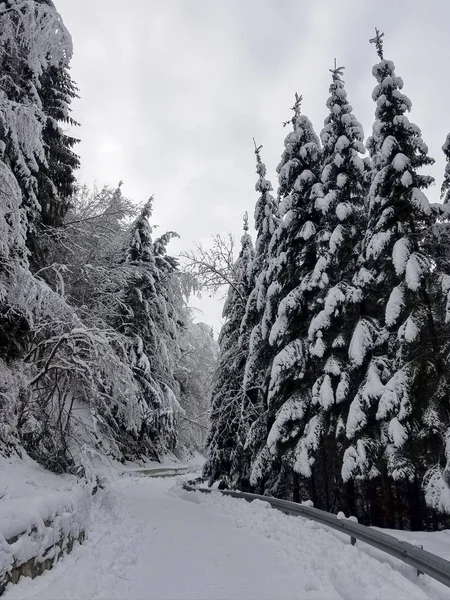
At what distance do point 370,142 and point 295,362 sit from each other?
7826 mm

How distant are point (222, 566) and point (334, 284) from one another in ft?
32.9

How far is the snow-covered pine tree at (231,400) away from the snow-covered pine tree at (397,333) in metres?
5.79

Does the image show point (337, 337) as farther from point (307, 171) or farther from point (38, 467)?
point (38, 467)

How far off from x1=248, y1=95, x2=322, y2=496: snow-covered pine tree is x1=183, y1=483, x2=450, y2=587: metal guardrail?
3.04m

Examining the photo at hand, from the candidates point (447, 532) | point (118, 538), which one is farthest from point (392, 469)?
point (118, 538)

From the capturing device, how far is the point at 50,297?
30.4ft

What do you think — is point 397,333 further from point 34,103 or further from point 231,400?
point 34,103

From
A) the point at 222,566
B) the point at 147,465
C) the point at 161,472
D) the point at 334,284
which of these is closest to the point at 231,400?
the point at 334,284

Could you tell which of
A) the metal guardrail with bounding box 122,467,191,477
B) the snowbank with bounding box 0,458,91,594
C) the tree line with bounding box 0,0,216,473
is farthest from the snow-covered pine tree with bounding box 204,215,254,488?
the snowbank with bounding box 0,458,91,594

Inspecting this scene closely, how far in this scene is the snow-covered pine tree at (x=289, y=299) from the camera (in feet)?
44.5

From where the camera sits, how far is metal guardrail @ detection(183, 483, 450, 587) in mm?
4804

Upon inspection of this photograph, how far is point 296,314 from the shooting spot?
14.8m

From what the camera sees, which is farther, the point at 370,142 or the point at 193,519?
the point at 370,142

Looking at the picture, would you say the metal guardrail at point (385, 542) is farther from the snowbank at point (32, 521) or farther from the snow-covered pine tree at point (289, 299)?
the snowbank at point (32, 521)
